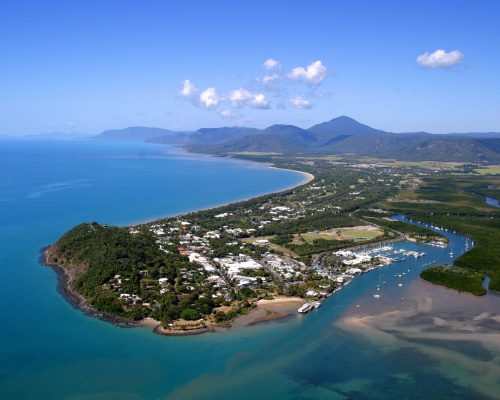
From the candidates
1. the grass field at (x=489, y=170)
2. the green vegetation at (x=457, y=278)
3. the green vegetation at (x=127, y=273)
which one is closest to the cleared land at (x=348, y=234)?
the green vegetation at (x=457, y=278)

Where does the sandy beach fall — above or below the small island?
below

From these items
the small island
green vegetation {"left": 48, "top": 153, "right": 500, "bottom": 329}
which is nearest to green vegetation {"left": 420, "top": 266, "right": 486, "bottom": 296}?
green vegetation {"left": 48, "top": 153, "right": 500, "bottom": 329}

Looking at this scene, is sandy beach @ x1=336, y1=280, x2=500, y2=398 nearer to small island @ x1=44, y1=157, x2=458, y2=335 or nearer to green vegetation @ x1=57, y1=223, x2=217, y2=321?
small island @ x1=44, y1=157, x2=458, y2=335

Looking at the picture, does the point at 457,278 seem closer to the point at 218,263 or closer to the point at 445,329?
the point at 445,329

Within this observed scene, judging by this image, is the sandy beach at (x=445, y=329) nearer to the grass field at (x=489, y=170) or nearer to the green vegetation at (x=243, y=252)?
the green vegetation at (x=243, y=252)

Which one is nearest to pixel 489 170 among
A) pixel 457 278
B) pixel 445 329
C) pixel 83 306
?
pixel 457 278

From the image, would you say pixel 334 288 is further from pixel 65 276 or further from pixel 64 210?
pixel 64 210

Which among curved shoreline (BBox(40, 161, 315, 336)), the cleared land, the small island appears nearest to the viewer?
curved shoreline (BBox(40, 161, 315, 336))

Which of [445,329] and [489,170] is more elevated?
[489,170]
